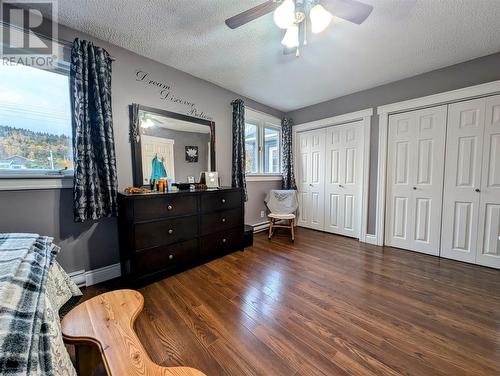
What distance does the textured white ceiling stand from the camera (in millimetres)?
1621

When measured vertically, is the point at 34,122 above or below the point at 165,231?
above

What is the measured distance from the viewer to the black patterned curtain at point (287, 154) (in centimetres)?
402

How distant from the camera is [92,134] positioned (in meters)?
1.90

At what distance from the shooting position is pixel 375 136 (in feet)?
10.1

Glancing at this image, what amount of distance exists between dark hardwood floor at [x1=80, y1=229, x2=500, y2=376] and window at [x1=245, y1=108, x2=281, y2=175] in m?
1.91

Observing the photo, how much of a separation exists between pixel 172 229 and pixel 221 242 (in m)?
0.71

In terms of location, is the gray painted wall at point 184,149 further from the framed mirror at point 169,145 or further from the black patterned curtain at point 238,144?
the black patterned curtain at point 238,144

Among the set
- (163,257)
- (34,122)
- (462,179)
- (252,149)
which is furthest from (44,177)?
(462,179)

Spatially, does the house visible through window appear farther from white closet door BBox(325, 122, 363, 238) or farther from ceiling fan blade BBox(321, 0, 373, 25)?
white closet door BBox(325, 122, 363, 238)

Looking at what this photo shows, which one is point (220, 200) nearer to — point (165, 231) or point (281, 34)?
point (165, 231)

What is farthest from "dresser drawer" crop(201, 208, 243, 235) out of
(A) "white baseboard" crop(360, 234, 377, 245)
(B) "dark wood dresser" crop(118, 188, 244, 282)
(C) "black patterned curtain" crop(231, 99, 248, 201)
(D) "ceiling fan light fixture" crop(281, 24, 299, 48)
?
(A) "white baseboard" crop(360, 234, 377, 245)

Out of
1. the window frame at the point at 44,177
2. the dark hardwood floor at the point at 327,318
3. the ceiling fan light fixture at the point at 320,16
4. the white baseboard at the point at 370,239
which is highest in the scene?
the ceiling fan light fixture at the point at 320,16

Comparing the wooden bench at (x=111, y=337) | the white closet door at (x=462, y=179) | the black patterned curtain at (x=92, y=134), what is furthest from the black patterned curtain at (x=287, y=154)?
the wooden bench at (x=111, y=337)

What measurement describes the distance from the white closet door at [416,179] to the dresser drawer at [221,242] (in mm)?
2234
